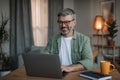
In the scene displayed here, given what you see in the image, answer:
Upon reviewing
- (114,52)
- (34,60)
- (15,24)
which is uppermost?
(15,24)

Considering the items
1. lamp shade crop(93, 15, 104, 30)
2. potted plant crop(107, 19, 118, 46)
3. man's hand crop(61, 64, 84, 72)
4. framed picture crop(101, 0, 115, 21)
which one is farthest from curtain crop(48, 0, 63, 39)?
man's hand crop(61, 64, 84, 72)

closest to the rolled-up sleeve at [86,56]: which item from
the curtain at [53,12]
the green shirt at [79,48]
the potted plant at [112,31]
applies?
the green shirt at [79,48]

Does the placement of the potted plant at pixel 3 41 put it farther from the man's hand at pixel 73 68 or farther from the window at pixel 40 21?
the man's hand at pixel 73 68

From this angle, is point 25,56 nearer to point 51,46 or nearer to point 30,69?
point 30,69

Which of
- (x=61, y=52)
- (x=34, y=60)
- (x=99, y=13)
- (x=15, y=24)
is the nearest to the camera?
(x=34, y=60)

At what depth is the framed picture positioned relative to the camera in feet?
16.3

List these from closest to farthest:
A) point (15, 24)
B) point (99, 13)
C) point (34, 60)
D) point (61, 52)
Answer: point (34, 60)
point (61, 52)
point (15, 24)
point (99, 13)

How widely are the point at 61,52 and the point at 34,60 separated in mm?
576

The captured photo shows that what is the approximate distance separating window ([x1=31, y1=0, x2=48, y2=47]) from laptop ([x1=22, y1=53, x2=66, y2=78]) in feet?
11.5

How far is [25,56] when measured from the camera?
1.60 meters

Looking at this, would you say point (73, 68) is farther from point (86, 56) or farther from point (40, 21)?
point (40, 21)

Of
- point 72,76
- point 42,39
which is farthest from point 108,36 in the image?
point 72,76

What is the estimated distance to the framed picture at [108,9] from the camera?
16.3ft

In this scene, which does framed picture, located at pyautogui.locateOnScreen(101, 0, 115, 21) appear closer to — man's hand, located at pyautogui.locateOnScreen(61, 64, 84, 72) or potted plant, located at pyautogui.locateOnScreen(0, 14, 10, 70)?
potted plant, located at pyautogui.locateOnScreen(0, 14, 10, 70)
